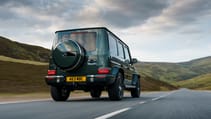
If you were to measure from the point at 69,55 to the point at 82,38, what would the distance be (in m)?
0.85

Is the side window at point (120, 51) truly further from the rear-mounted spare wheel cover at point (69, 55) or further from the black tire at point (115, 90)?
the rear-mounted spare wheel cover at point (69, 55)

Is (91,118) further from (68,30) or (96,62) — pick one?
(68,30)

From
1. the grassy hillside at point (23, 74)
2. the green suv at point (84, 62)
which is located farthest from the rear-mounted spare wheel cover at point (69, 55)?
the grassy hillside at point (23, 74)

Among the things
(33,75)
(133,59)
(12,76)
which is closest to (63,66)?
(133,59)

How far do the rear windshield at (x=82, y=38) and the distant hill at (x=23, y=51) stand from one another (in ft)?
369

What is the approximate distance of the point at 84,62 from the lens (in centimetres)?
1369

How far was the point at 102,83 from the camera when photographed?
13.6 m

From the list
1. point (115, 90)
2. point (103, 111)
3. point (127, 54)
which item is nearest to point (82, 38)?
point (115, 90)

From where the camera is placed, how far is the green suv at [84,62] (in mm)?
13508

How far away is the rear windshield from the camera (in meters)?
13.8

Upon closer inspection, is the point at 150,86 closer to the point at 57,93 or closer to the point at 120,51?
the point at 120,51

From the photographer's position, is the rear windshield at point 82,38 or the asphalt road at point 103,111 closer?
the asphalt road at point 103,111

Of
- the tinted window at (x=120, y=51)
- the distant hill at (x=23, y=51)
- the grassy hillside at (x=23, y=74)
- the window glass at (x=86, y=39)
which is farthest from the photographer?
the distant hill at (x=23, y=51)

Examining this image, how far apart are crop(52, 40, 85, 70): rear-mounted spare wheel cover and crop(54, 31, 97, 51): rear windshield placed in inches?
12.0
